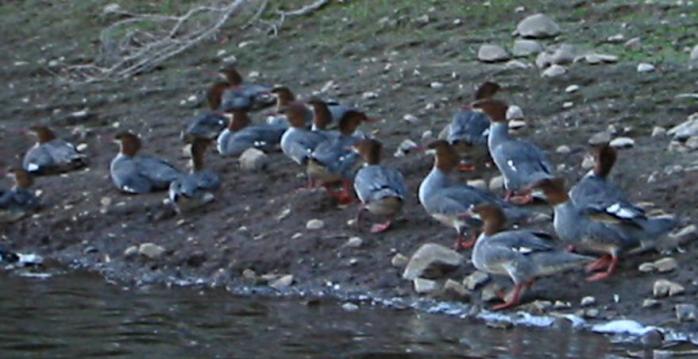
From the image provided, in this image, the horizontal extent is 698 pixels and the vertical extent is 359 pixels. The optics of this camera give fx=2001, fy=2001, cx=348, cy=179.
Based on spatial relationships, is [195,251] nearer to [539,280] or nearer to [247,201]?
[247,201]

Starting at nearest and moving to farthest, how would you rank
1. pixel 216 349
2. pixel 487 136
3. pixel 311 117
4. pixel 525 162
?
pixel 216 349 → pixel 525 162 → pixel 487 136 → pixel 311 117

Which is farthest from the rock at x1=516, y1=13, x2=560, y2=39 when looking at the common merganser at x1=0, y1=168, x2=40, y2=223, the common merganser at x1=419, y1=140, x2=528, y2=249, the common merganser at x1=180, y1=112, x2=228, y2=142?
the common merganser at x1=0, y1=168, x2=40, y2=223

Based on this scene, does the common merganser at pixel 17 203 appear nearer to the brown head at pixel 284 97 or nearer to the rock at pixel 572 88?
the brown head at pixel 284 97

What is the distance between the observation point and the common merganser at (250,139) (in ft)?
52.5

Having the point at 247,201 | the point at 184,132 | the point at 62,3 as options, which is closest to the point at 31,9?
the point at 62,3

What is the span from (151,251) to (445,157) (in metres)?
2.24

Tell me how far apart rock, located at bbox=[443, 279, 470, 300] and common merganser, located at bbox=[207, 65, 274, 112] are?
4829 millimetres

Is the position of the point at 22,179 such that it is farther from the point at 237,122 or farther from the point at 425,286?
the point at 425,286

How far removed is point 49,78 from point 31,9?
2.87 meters

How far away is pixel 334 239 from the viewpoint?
13.9 meters

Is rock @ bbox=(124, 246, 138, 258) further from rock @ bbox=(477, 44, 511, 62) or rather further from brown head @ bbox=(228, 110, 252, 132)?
rock @ bbox=(477, 44, 511, 62)

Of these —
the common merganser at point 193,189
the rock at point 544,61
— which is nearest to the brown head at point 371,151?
the common merganser at point 193,189

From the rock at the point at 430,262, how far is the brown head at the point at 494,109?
1989mm

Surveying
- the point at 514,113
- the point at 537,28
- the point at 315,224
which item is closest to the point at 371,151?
the point at 315,224
